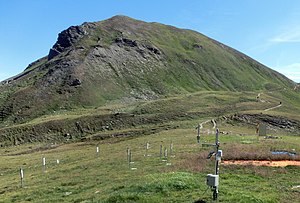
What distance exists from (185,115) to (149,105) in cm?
1988

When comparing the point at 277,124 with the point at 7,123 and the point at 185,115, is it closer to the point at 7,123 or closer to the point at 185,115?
the point at 185,115

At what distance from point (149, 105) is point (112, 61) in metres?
75.2

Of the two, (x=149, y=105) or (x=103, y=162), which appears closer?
(x=103, y=162)

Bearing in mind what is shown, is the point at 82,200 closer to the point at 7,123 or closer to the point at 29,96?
the point at 7,123

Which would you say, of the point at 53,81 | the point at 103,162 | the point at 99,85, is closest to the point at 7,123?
the point at 53,81

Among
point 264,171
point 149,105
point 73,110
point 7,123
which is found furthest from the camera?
point 73,110

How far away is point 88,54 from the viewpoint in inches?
7520

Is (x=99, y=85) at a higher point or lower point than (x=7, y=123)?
higher

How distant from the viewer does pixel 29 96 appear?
501ft

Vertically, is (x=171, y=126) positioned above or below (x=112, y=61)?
below

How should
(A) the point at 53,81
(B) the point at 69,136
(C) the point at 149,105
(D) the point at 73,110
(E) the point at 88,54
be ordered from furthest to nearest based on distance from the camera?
(E) the point at 88,54
(A) the point at 53,81
(D) the point at 73,110
(C) the point at 149,105
(B) the point at 69,136

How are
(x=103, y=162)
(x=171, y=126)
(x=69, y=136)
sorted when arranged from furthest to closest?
1. (x=69, y=136)
2. (x=171, y=126)
3. (x=103, y=162)

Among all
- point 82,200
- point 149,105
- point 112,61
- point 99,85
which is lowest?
point 82,200

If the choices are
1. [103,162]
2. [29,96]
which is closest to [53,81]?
[29,96]
